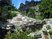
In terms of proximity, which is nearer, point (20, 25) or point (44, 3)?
point (20, 25)

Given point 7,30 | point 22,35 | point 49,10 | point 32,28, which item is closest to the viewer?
point 22,35

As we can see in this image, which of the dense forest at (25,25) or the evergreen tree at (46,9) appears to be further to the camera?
the evergreen tree at (46,9)

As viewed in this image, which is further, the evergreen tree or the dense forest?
the evergreen tree

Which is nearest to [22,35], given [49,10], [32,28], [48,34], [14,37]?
[14,37]

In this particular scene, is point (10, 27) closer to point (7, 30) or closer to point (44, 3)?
point (7, 30)

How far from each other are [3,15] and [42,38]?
18.4 ft

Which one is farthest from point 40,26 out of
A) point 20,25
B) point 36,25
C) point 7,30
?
point 7,30

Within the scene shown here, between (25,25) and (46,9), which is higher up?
(46,9)

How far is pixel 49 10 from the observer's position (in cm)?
2002

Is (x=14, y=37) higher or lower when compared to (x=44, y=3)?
lower

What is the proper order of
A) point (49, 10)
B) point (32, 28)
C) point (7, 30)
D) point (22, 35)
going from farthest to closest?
point (49, 10) → point (32, 28) → point (7, 30) → point (22, 35)

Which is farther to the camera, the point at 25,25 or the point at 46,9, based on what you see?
the point at 46,9

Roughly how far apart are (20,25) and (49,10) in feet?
11.9

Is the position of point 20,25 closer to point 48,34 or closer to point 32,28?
point 32,28
